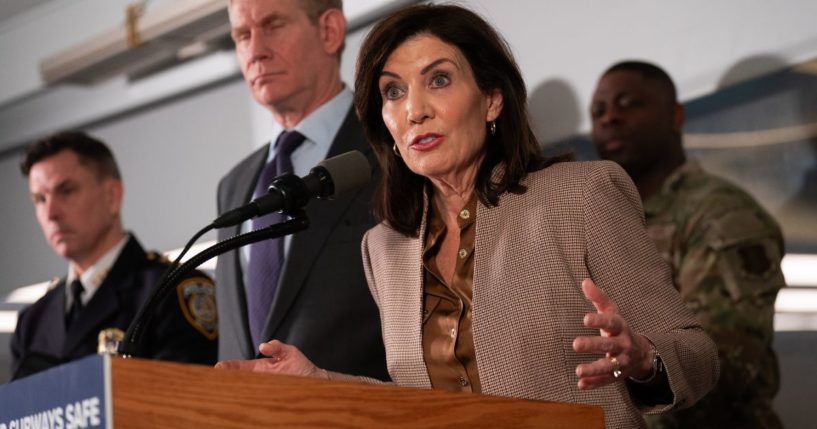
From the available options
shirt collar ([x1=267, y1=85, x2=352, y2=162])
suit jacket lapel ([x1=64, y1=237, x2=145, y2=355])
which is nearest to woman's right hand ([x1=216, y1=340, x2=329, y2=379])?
shirt collar ([x1=267, y1=85, x2=352, y2=162])

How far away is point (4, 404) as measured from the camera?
1438mm

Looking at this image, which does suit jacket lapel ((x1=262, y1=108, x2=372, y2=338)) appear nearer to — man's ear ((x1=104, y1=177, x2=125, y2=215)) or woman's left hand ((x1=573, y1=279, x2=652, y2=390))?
woman's left hand ((x1=573, y1=279, x2=652, y2=390))

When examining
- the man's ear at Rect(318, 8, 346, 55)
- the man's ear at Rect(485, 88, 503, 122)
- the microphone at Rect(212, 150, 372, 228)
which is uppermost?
the man's ear at Rect(318, 8, 346, 55)

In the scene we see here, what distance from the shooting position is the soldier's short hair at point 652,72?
11.3 ft

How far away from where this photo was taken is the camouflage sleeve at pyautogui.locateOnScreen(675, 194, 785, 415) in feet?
10.1

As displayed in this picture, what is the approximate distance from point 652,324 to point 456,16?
68 cm

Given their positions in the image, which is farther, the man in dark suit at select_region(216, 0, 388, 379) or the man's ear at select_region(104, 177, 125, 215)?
the man's ear at select_region(104, 177, 125, 215)

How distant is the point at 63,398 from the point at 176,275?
1.37 ft

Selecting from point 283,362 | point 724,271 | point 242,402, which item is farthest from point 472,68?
point 724,271

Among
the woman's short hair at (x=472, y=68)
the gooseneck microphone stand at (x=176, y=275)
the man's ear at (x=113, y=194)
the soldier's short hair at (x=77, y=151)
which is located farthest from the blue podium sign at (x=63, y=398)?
the soldier's short hair at (x=77, y=151)

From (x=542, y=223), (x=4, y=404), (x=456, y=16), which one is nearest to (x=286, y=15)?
(x=456, y=16)

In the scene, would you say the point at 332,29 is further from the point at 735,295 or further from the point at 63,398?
the point at 63,398

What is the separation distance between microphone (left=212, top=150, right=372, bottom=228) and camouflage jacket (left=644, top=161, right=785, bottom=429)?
1.48 metres

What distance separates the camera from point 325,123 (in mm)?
2975
